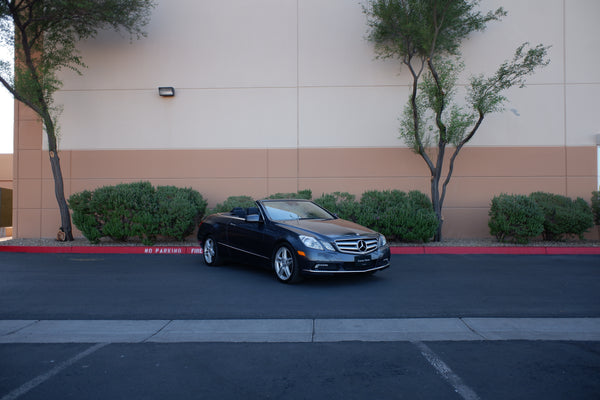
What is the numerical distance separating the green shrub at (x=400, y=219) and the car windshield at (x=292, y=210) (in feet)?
10.6

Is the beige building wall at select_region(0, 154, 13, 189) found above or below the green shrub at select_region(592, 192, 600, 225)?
above

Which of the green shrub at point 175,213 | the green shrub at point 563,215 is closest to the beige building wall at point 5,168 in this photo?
the green shrub at point 175,213

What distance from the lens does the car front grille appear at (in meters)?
7.52

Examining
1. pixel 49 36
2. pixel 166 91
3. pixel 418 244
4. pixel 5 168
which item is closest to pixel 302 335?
pixel 418 244

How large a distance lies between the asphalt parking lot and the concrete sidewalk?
0.08 feet

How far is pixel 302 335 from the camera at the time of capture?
5094 millimetres

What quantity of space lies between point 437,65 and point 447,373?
10563 mm

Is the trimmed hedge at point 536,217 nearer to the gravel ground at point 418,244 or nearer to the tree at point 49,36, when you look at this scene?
the gravel ground at point 418,244

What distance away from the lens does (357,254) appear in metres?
7.52

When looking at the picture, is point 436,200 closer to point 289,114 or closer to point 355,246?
point 289,114

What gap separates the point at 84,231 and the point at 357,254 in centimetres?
905

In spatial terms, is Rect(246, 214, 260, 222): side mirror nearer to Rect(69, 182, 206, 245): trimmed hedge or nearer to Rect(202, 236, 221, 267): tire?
Rect(202, 236, 221, 267): tire

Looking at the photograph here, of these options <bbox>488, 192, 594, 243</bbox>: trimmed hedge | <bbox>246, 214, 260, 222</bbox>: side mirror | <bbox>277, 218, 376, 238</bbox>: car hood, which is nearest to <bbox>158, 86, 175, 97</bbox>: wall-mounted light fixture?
<bbox>246, 214, 260, 222</bbox>: side mirror

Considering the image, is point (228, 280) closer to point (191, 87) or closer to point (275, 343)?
point (275, 343)
